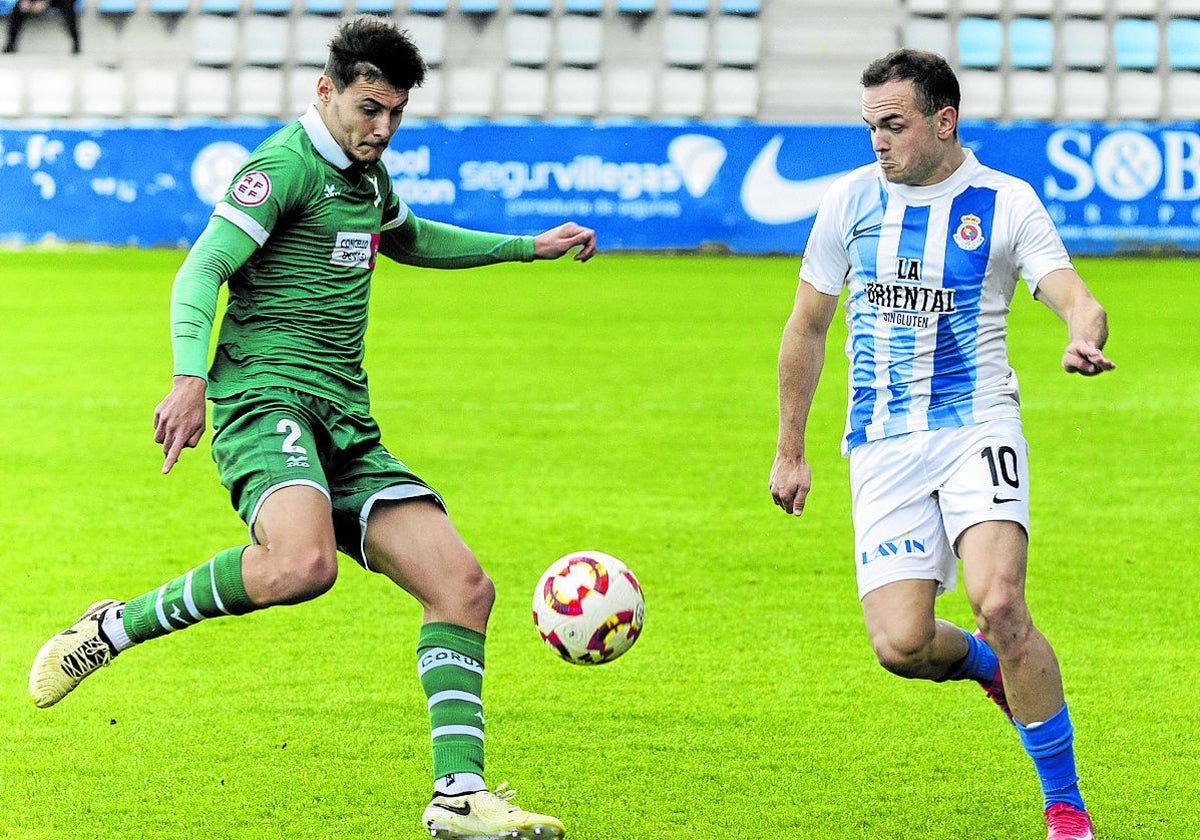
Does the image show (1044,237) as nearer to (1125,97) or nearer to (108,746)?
(108,746)

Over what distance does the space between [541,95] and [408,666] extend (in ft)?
76.8

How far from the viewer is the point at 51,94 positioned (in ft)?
93.0

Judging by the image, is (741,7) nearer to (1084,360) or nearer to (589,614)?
(589,614)

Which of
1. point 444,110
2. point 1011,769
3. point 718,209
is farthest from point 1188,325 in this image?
point 444,110

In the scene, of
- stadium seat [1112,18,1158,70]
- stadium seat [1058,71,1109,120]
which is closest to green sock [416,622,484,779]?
stadium seat [1058,71,1109,120]

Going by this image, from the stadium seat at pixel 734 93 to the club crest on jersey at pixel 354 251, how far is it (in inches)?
931

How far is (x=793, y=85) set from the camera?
27.9 metres

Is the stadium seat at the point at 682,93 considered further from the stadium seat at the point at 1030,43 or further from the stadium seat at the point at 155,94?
the stadium seat at the point at 155,94

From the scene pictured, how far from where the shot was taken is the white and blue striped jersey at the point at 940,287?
430 cm

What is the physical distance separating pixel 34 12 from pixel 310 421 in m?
27.2

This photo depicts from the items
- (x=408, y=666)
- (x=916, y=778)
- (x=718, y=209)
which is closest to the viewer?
(x=916, y=778)

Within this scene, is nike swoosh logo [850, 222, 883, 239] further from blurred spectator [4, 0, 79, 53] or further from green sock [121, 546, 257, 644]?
blurred spectator [4, 0, 79, 53]

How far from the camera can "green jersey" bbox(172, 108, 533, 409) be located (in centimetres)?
430

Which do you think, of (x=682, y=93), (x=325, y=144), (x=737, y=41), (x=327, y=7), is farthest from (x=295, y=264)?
(x=327, y=7)
